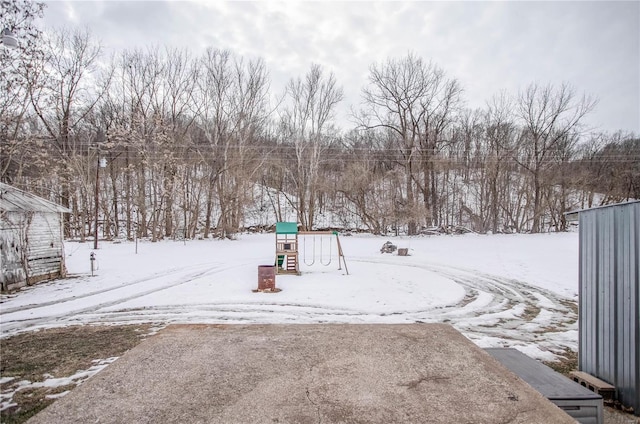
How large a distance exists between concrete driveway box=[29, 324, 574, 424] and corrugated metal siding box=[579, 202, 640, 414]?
2.21m

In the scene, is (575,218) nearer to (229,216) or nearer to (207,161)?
(229,216)

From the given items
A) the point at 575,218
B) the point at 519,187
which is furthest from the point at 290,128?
the point at 575,218

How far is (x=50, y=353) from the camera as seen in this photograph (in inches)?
166

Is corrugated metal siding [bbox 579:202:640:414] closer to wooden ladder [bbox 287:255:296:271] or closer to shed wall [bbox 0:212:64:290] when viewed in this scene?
wooden ladder [bbox 287:255:296:271]

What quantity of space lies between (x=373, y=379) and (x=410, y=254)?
12.5 meters

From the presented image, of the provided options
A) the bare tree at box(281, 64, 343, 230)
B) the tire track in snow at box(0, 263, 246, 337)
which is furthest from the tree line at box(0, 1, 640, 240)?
the tire track in snow at box(0, 263, 246, 337)

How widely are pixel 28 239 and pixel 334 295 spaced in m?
7.75

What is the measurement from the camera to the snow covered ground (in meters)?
5.51

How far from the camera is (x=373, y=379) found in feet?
4.73

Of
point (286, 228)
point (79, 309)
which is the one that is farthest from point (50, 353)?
point (286, 228)

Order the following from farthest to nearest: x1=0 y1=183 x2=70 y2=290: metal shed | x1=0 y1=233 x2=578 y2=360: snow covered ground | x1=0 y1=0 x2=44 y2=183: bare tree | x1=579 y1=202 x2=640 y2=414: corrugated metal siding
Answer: x1=0 y1=183 x2=70 y2=290: metal shed < x1=0 y1=0 x2=44 y2=183: bare tree < x1=0 y1=233 x2=578 y2=360: snow covered ground < x1=579 y1=202 x2=640 y2=414: corrugated metal siding

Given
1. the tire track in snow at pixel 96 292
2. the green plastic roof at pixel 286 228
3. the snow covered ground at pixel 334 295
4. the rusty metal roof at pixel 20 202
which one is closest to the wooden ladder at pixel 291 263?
the snow covered ground at pixel 334 295

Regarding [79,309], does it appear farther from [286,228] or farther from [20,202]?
[286,228]

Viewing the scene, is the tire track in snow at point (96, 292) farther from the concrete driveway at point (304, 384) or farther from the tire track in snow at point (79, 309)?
the concrete driveway at point (304, 384)
